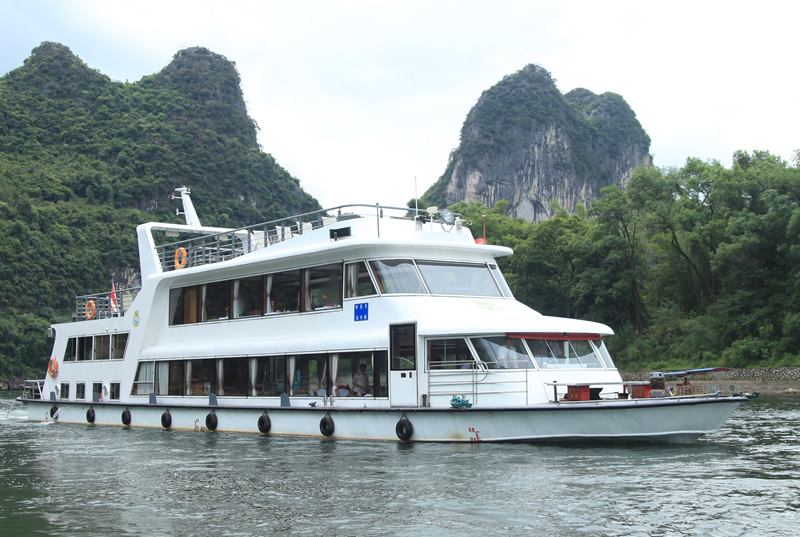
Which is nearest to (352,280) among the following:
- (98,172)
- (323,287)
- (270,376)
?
(323,287)

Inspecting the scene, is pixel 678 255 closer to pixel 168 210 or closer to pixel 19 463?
pixel 19 463

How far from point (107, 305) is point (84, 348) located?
121cm

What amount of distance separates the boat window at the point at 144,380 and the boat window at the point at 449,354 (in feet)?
26.2

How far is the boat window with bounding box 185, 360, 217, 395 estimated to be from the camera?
19031 millimetres

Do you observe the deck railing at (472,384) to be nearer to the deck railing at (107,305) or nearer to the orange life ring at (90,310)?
the deck railing at (107,305)

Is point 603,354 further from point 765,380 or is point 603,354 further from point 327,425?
point 765,380

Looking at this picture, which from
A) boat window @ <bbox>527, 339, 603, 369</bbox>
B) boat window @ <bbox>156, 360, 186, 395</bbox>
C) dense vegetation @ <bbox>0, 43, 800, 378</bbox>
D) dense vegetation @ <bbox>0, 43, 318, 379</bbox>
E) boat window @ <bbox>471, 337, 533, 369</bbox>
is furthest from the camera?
dense vegetation @ <bbox>0, 43, 318, 379</bbox>

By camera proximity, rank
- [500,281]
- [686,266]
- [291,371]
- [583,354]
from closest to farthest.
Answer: [583,354] → [291,371] → [500,281] → [686,266]

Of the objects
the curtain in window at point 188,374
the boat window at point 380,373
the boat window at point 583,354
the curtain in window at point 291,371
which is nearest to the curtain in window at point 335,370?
the boat window at point 380,373

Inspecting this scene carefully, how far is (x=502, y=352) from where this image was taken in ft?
48.8

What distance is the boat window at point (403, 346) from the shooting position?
15.3 metres

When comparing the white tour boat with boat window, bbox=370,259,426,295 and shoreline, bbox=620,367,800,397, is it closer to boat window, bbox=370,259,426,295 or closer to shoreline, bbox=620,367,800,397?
boat window, bbox=370,259,426,295

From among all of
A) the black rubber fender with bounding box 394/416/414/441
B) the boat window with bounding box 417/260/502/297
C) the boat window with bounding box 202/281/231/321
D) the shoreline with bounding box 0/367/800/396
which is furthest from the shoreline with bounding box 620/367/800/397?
the black rubber fender with bounding box 394/416/414/441

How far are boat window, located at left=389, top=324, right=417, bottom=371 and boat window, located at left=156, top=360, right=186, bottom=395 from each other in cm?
614
